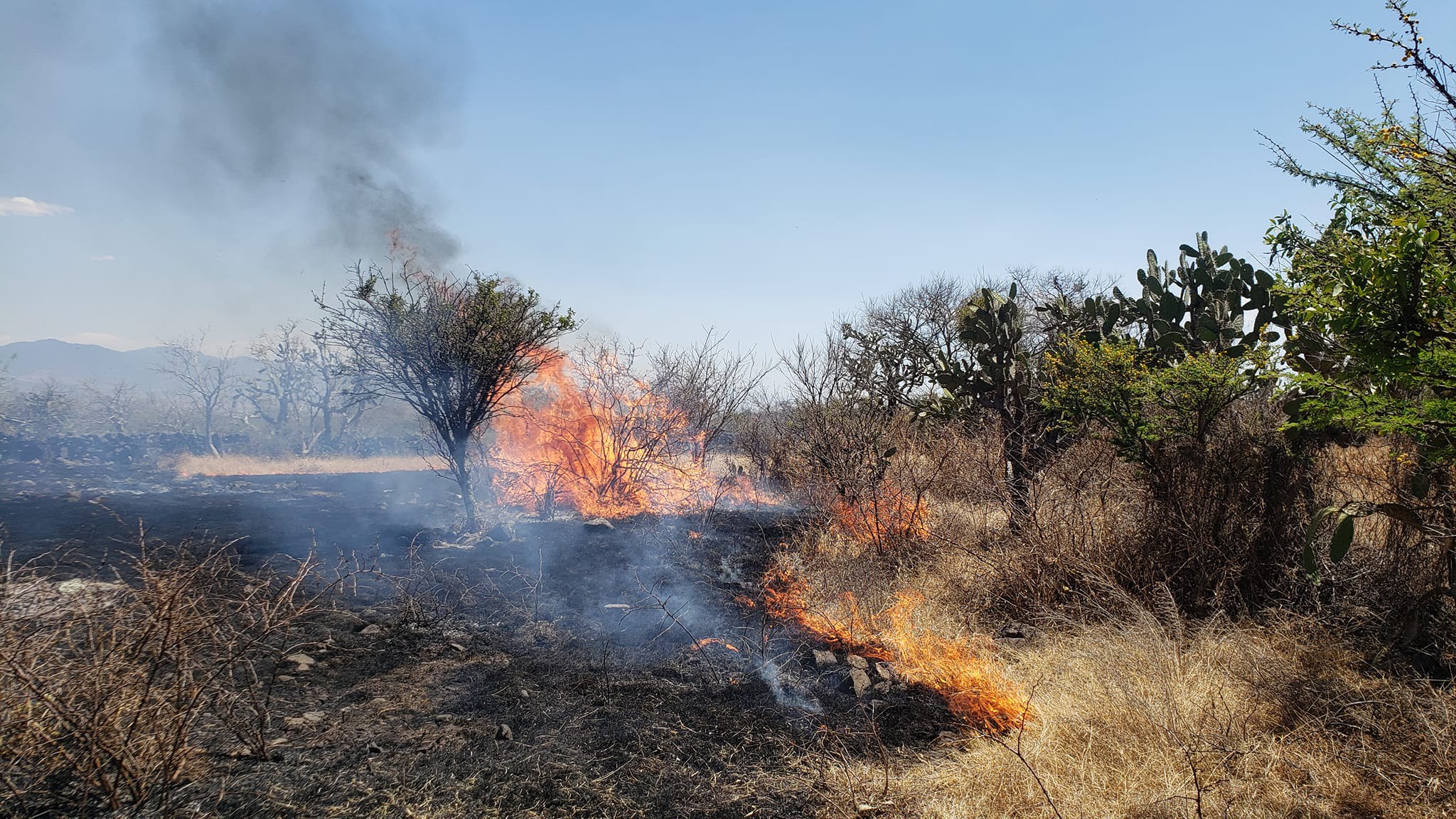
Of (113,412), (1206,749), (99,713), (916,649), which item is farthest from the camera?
(113,412)

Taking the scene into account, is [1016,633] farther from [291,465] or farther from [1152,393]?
[291,465]

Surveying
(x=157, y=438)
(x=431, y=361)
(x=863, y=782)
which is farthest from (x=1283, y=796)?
(x=157, y=438)

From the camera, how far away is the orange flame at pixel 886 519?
838 cm

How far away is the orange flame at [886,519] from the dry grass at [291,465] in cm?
1160

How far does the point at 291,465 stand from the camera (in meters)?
21.6

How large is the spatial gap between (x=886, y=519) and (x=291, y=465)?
2091cm

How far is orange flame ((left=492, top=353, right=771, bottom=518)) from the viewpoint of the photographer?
11.4 m

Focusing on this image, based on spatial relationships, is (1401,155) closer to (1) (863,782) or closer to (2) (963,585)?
(1) (863,782)

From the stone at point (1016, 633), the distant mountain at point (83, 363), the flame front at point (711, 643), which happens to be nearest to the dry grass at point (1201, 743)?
the stone at point (1016, 633)

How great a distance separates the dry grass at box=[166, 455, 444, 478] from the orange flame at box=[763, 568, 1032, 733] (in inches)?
496

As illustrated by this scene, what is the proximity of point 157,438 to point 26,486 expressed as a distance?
11.3 metres

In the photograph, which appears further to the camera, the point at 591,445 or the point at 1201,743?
the point at 591,445

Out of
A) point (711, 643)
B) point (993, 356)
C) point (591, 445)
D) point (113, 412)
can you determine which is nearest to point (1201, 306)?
point (993, 356)

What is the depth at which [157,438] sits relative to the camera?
2119cm
